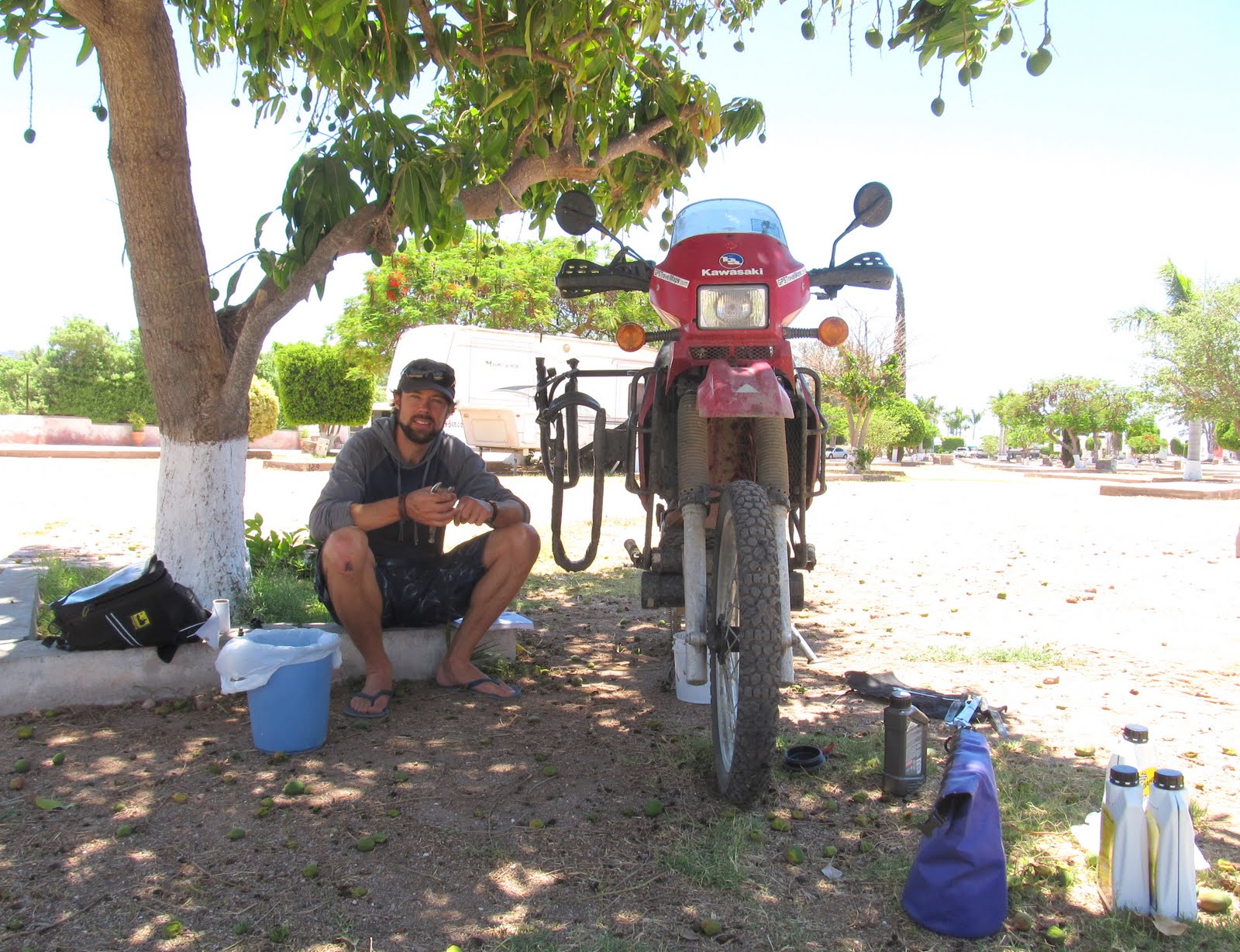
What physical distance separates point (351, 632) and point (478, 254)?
3.29m

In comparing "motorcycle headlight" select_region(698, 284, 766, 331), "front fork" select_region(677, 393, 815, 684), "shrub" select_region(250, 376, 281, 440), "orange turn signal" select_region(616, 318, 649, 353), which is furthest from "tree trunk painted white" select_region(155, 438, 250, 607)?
"shrub" select_region(250, 376, 281, 440)

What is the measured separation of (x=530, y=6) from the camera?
14.0 ft

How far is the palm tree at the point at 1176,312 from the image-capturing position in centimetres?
2039

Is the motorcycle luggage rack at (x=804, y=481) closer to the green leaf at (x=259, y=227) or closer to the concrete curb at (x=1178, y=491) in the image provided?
the green leaf at (x=259, y=227)

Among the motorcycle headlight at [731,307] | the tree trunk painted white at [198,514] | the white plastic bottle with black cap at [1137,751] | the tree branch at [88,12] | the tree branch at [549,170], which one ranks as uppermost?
the tree branch at [88,12]

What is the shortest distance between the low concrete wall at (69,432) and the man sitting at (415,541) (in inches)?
1089

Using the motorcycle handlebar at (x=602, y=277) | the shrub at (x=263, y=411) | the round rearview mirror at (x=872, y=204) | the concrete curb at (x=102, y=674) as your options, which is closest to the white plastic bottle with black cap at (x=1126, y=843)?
the round rearview mirror at (x=872, y=204)

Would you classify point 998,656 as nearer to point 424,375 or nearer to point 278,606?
point 424,375

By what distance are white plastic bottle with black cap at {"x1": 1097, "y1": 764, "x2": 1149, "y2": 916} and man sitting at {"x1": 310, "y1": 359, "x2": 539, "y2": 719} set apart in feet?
7.79

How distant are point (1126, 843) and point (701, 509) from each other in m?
1.54

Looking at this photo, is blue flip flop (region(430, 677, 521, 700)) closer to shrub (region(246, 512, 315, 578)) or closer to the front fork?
the front fork

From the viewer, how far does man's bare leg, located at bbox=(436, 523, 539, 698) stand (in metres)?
3.94

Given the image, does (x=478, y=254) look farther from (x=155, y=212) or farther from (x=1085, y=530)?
(x=1085, y=530)

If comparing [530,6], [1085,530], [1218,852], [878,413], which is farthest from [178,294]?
[878,413]
